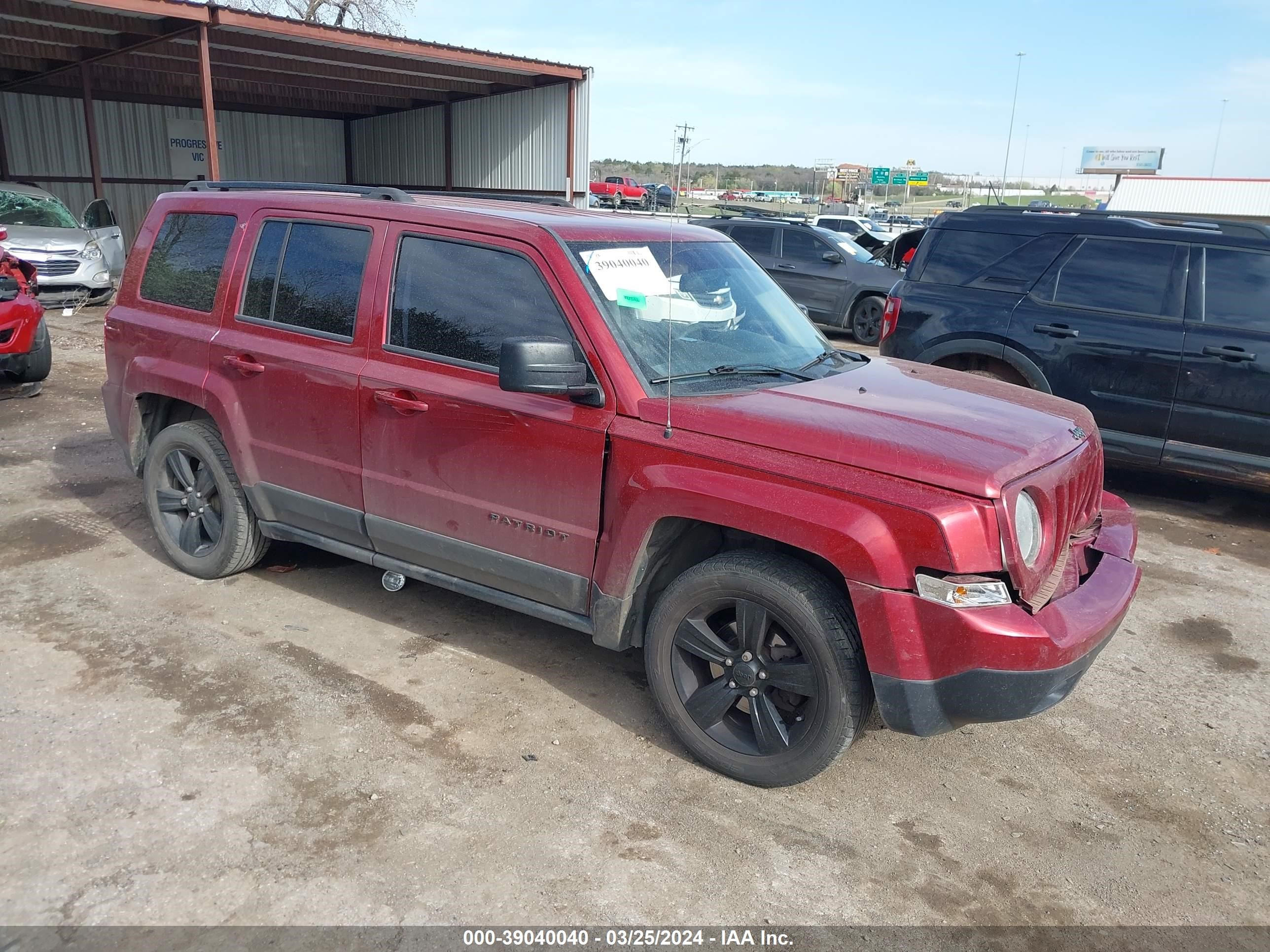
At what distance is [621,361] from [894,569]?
123 centimetres

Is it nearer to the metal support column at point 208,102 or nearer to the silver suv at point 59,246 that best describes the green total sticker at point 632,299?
the silver suv at point 59,246

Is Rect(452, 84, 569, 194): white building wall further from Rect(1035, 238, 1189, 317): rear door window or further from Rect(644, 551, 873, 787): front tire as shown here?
Rect(644, 551, 873, 787): front tire

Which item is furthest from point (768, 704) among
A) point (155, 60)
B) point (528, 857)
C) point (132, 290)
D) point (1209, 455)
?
point (155, 60)

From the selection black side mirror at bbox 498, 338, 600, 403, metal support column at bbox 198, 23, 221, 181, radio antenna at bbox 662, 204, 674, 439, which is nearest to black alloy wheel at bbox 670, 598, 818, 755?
radio antenna at bbox 662, 204, 674, 439

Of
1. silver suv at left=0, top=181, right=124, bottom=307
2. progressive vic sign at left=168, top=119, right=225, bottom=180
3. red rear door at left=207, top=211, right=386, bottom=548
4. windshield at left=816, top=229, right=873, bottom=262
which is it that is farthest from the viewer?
progressive vic sign at left=168, top=119, right=225, bottom=180

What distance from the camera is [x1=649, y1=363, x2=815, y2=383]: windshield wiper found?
3.49m

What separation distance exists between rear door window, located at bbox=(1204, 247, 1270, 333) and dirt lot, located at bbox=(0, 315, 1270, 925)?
2.35 m

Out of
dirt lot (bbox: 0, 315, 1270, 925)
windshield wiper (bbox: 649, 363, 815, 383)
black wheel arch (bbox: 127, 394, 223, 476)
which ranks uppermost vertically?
windshield wiper (bbox: 649, 363, 815, 383)

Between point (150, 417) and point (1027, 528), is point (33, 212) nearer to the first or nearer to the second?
point (150, 417)

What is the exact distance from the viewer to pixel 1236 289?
6.23 metres

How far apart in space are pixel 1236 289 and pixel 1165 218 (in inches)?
43.3

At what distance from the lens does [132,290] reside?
195 inches

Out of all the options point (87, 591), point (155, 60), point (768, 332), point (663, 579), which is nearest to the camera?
point (663, 579)

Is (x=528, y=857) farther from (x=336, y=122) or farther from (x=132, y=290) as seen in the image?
(x=336, y=122)
